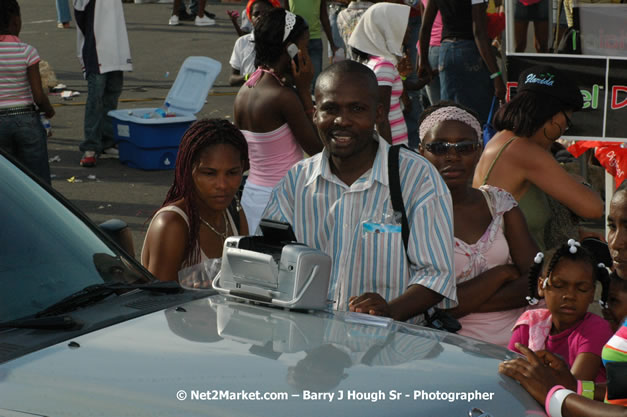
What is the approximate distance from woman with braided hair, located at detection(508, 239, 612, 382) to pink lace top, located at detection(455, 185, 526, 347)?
1.17 ft

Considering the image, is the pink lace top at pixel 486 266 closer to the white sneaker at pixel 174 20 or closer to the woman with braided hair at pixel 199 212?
the woman with braided hair at pixel 199 212

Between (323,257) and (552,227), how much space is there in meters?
2.11

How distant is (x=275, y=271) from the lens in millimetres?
3104

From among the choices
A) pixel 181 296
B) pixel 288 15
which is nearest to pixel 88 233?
pixel 181 296

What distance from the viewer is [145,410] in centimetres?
231

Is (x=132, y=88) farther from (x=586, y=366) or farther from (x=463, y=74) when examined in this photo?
(x=586, y=366)

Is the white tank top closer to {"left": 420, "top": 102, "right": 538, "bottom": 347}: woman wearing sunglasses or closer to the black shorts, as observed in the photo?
→ {"left": 420, "top": 102, "right": 538, "bottom": 347}: woman wearing sunglasses

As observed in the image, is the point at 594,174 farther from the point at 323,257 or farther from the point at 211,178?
the point at 323,257

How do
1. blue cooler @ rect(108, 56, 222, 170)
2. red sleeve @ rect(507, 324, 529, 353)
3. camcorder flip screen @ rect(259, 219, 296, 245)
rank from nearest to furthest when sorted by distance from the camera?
camcorder flip screen @ rect(259, 219, 296, 245)
red sleeve @ rect(507, 324, 529, 353)
blue cooler @ rect(108, 56, 222, 170)

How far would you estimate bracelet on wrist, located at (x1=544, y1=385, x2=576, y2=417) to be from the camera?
2.75 m

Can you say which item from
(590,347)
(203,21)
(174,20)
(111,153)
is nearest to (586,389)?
(590,347)

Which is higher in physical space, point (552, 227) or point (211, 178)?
point (211, 178)

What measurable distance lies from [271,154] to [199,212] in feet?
6.77

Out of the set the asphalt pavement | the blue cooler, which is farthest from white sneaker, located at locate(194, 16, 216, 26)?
the blue cooler
